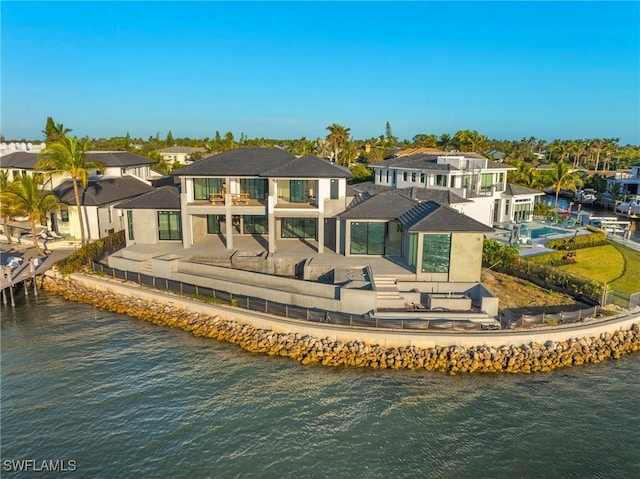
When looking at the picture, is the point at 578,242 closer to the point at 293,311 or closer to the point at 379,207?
the point at 379,207

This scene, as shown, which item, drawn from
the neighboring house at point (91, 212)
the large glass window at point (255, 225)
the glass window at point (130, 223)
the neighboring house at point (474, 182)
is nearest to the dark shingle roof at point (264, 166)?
the large glass window at point (255, 225)

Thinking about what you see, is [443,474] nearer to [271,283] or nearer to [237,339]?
[237,339]

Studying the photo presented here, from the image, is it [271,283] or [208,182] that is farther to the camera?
[208,182]

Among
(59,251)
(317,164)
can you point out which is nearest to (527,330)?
(317,164)

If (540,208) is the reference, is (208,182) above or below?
above

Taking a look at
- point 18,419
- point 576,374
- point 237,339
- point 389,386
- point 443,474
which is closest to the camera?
point 443,474

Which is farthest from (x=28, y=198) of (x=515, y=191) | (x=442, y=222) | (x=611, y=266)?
(x=515, y=191)

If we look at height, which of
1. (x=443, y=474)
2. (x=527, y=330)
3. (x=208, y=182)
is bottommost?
(x=443, y=474)
